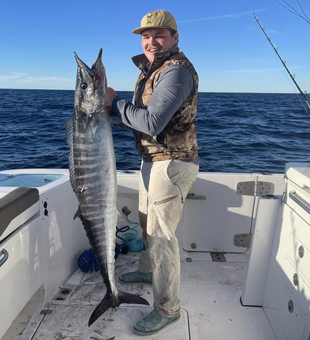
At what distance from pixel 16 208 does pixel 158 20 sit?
1661 mm

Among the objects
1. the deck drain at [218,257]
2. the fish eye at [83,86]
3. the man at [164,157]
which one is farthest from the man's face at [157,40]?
the deck drain at [218,257]

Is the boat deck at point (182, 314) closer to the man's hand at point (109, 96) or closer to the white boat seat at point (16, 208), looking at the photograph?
the white boat seat at point (16, 208)

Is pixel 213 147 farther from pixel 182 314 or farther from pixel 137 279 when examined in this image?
pixel 182 314

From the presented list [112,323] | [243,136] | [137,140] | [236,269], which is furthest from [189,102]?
[243,136]

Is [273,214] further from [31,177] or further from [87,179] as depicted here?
[31,177]

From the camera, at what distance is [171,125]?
229 centimetres

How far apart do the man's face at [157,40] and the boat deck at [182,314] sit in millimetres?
2154

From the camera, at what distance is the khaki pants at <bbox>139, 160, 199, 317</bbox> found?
7.64 ft

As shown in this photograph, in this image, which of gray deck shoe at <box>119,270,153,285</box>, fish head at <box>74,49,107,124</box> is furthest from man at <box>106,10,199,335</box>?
gray deck shoe at <box>119,270,153,285</box>

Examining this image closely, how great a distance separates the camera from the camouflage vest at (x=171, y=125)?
7.45 feet

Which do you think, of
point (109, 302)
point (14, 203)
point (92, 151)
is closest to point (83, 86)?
point (92, 151)

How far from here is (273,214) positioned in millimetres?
2473

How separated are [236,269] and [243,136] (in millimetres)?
12251

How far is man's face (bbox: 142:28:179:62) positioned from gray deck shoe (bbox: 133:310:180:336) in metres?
2.04
